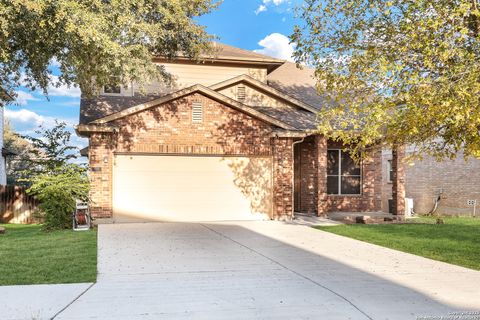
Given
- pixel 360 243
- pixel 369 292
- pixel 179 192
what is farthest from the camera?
pixel 179 192

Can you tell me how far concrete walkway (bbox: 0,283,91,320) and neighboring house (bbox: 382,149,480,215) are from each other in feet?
56.8

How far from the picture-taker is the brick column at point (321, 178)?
17203 millimetres

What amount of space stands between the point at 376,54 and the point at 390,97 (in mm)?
986

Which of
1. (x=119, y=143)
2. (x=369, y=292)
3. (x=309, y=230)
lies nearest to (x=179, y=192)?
(x=119, y=143)

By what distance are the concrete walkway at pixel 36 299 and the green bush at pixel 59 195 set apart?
27.2 ft

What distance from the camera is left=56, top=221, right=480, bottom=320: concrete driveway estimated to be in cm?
545

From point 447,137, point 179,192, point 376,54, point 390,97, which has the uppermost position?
point 376,54

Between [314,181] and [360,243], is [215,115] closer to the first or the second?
[314,181]

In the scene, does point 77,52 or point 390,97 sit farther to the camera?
point 77,52

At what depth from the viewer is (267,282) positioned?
6.91 m

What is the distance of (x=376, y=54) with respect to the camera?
10.1 metres

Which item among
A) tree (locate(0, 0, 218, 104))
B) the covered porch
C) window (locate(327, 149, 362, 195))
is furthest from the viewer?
window (locate(327, 149, 362, 195))

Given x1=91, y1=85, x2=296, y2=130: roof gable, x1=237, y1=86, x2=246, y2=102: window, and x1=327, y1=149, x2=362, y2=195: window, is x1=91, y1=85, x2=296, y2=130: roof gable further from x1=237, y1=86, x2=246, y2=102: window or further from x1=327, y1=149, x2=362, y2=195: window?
x1=327, y1=149, x2=362, y2=195: window

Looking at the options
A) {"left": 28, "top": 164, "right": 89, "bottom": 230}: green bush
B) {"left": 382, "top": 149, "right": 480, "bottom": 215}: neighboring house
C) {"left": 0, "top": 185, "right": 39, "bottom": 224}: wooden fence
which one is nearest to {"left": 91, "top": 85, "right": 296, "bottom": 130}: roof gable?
{"left": 28, "top": 164, "right": 89, "bottom": 230}: green bush
